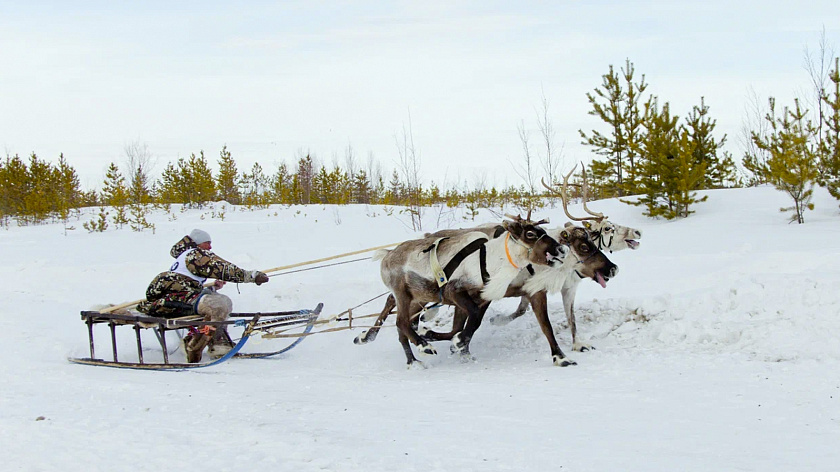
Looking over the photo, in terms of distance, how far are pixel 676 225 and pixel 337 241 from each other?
289 inches

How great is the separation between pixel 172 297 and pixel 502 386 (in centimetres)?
393

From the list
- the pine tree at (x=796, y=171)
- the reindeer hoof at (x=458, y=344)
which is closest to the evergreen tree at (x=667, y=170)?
the pine tree at (x=796, y=171)

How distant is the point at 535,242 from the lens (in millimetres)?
6375

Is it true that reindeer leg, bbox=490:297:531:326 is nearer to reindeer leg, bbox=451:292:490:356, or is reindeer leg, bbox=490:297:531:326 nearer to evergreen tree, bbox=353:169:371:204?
reindeer leg, bbox=451:292:490:356

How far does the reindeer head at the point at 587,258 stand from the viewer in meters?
6.71

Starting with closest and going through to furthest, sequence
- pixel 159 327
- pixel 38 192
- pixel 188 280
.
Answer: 1. pixel 159 327
2. pixel 188 280
3. pixel 38 192

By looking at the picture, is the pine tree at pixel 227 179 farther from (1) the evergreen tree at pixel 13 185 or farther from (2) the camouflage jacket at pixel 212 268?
(2) the camouflage jacket at pixel 212 268

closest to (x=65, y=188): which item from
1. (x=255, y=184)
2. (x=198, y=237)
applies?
(x=255, y=184)

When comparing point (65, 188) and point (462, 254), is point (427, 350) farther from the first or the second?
point (65, 188)

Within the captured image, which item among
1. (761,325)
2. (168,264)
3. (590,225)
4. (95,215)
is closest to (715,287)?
(761,325)

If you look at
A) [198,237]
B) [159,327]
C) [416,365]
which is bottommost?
[416,365]

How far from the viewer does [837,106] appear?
1257cm

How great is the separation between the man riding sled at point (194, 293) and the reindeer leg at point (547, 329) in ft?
9.92

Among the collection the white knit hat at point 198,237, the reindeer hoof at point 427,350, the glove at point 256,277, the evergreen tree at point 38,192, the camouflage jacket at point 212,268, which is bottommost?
the reindeer hoof at point 427,350
